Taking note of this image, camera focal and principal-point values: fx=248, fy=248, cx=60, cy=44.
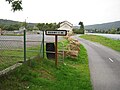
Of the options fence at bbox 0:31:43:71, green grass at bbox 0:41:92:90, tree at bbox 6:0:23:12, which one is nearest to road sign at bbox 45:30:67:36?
fence at bbox 0:31:43:71

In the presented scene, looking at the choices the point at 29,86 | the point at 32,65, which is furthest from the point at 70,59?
the point at 29,86

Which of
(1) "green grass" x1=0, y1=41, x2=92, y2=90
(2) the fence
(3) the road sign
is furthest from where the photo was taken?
(3) the road sign

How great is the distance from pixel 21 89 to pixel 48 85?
1.23 metres

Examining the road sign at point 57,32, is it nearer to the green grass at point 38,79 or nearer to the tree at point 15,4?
the green grass at point 38,79

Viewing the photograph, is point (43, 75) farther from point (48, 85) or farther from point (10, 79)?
point (10, 79)

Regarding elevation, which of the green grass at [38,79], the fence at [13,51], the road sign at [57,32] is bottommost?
the green grass at [38,79]

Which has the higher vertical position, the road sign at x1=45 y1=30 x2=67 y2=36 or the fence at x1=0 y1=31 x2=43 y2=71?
the road sign at x1=45 y1=30 x2=67 y2=36

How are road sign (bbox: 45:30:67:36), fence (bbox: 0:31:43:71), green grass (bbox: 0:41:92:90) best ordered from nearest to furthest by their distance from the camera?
green grass (bbox: 0:41:92:90) < fence (bbox: 0:31:43:71) < road sign (bbox: 45:30:67:36)

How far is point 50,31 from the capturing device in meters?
12.0

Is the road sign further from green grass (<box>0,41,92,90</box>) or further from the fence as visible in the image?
green grass (<box>0,41,92,90</box>)

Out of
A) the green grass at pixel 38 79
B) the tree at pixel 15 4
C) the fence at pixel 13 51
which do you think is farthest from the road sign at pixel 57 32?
the tree at pixel 15 4

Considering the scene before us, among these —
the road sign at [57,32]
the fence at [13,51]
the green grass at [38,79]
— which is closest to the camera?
the green grass at [38,79]

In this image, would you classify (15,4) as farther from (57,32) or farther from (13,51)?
(13,51)

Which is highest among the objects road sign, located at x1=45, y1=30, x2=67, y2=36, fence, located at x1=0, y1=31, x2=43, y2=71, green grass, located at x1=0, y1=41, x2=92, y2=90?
road sign, located at x1=45, y1=30, x2=67, y2=36
